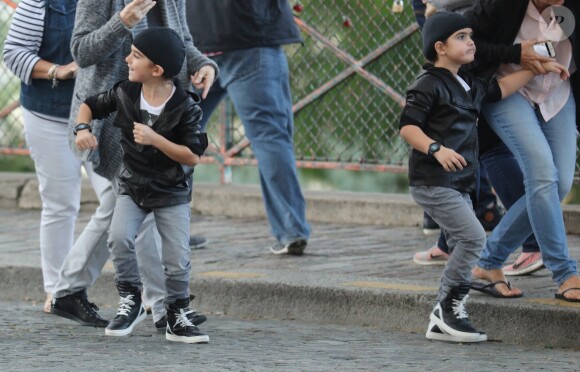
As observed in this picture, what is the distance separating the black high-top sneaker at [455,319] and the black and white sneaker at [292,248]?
1.93 metres

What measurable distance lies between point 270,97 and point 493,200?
1456mm

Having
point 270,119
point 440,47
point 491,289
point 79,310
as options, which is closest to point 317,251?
point 270,119

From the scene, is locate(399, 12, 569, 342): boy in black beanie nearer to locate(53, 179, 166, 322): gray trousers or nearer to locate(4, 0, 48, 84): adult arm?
locate(53, 179, 166, 322): gray trousers

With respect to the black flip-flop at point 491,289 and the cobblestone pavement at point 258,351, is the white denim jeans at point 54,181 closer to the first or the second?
the cobblestone pavement at point 258,351

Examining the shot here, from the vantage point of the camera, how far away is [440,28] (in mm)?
5977

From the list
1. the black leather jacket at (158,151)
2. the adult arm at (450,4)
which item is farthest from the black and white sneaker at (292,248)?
the black leather jacket at (158,151)

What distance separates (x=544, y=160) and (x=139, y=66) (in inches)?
67.3

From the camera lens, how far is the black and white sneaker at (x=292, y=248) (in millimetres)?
7906

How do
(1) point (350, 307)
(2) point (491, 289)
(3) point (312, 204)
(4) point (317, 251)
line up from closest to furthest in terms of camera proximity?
(2) point (491, 289) → (1) point (350, 307) → (4) point (317, 251) → (3) point (312, 204)

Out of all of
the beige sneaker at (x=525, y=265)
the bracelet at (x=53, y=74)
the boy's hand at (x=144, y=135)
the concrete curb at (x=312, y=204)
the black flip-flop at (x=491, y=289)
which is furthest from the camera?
the concrete curb at (x=312, y=204)

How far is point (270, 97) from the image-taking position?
787 centimetres

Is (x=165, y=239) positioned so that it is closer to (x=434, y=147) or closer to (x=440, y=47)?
(x=434, y=147)

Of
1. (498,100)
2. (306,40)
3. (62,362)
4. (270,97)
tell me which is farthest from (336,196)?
(62,362)

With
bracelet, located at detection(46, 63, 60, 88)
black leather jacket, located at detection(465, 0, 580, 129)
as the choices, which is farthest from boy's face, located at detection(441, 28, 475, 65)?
bracelet, located at detection(46, 63, 60, 88)
